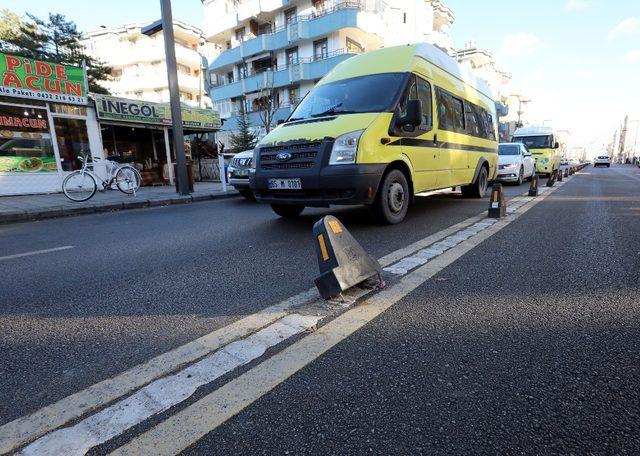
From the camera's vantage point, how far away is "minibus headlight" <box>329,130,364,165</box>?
445 centimetres

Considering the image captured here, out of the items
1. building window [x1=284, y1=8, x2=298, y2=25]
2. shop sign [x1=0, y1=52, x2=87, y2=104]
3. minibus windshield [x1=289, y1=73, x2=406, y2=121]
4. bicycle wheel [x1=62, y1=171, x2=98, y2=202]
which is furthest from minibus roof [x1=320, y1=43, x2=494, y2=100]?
building window [x1=284, y1=8, x2=298, y2=25]

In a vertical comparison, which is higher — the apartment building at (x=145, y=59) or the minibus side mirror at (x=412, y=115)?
the apartment building at (x=145, y=59)

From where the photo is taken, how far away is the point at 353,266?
2637 mm

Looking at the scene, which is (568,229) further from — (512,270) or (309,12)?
(309,12)

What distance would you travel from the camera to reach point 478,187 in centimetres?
836

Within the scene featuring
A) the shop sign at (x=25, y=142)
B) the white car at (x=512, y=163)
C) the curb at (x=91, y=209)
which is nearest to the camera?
the curb at (x=91, y=209)

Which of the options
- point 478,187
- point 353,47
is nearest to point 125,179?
point 478,187

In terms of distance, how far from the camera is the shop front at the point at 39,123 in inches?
434

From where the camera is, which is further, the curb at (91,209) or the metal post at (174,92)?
the metal post at (174,92)

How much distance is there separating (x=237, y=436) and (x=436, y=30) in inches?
1856

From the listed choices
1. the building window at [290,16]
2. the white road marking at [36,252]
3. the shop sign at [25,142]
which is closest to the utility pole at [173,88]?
the shop sign at [25,142]

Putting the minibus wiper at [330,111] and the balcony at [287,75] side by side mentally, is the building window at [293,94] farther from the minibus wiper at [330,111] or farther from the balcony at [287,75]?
the minibus wiper at [330,111]

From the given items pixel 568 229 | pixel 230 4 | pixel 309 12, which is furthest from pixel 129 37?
pixel 568 229

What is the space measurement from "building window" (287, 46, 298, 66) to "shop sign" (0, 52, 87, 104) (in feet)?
68.4
